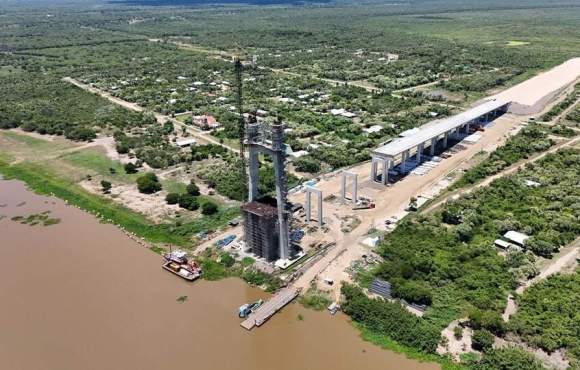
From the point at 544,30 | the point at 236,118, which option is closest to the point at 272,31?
the point at 544,30

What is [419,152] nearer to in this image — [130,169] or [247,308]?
[247,308]

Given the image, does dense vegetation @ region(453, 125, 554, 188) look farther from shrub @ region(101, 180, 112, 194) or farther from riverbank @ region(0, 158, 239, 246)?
shrub @ region(101, 180, 112, 194)

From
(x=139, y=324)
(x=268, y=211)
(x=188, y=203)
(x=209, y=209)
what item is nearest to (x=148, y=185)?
(x=188, y=203)

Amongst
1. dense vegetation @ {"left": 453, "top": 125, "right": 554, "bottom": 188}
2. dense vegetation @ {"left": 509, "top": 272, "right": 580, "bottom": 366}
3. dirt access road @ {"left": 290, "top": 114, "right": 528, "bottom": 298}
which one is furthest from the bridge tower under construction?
dense vegetation @ {"left": 453, "top": 125, "right": 554, "bottom": 188}

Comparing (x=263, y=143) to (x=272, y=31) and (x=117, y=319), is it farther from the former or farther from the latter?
(x=272, y=31)

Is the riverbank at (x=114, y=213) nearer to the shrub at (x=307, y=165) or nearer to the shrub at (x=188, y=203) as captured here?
the shrub at (x=188, y=203)

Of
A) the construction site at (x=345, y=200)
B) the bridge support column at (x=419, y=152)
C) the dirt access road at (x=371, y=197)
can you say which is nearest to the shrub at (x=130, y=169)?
the construction site at (x=345, y=200)
